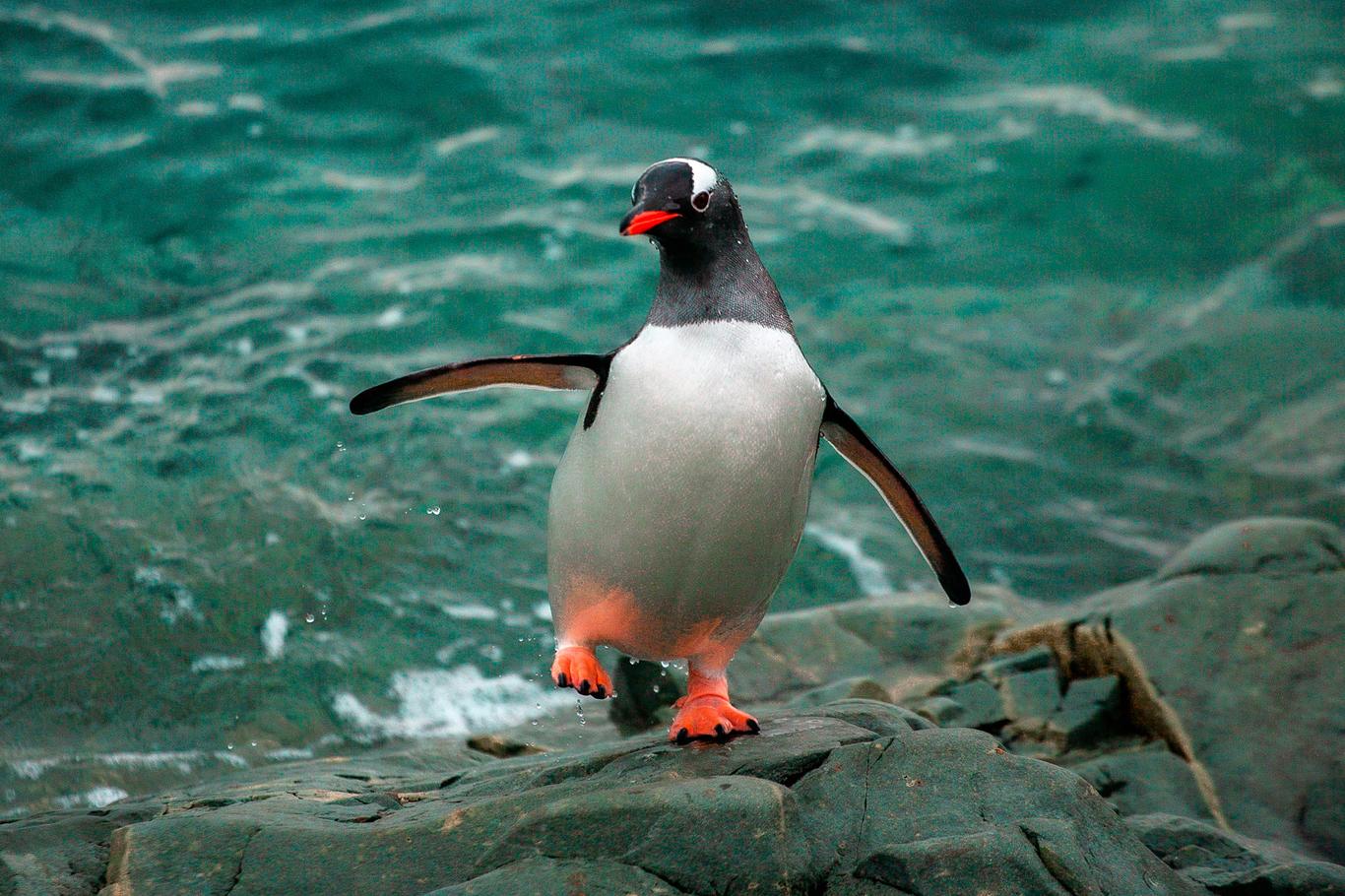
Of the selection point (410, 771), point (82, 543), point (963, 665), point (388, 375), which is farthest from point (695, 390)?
point (388, 375)

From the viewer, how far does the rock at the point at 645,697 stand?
5.45 meters

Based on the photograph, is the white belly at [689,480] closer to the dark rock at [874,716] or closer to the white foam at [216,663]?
the dark rock at [874,716]

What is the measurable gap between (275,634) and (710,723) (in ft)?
10.2

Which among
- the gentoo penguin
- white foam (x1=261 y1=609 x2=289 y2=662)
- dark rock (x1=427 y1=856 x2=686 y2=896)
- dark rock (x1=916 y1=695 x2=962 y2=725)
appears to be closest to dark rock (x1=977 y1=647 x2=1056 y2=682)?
dark rock (x1=916 y1=695 x2=962 y2=725)

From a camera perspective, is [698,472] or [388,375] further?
[388,375]

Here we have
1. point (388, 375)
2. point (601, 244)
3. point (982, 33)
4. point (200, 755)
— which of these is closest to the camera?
point (200, 755)

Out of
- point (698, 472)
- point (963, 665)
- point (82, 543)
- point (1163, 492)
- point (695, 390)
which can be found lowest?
point (1163, 492)

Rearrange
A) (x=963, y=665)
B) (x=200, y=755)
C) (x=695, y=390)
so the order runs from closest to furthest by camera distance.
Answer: (x=695, y=390) → (x=200, y=755) → (x=963, y=665)

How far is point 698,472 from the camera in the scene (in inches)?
136

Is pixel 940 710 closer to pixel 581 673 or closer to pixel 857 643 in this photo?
pixel 857 643

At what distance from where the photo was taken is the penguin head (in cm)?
339

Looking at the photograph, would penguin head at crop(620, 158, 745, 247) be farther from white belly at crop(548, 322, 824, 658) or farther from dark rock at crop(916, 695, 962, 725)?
dark rock at crop(916, 695, 962, 725)

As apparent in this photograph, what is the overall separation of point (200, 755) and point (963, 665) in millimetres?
3078

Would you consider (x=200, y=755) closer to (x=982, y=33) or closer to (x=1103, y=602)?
(x=1103, y=602)
